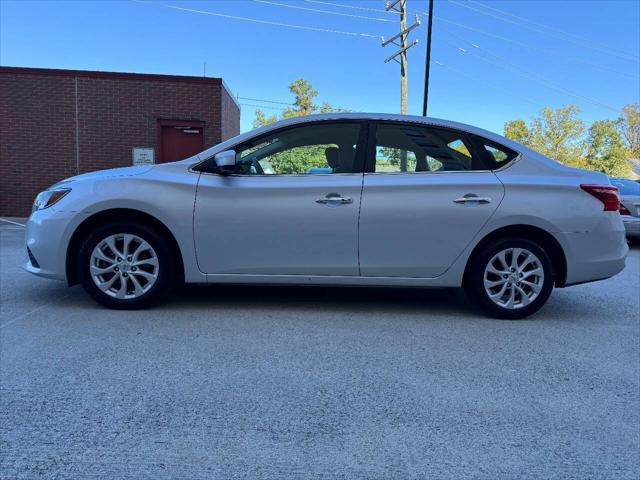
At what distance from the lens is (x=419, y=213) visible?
421cm

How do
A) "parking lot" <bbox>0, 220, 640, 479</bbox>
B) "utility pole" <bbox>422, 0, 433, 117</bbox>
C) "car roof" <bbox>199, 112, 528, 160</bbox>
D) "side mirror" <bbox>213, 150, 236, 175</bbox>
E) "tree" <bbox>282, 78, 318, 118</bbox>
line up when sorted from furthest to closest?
"tree" <bbox>282, 78, 318, 118</bbox> < "utility pole" <bbox>422, 0, 433, 117</bbox> < "car roof" <bbox>199, 112, 528, 160</bbox> < "side mirror" <bbox>213, 150, 236, 175</bbox> < "parking lot" <bbox>0, 220, 640, 479</bbox>

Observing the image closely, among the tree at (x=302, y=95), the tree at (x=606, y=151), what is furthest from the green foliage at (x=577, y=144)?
the tree at (x=302, y=95)

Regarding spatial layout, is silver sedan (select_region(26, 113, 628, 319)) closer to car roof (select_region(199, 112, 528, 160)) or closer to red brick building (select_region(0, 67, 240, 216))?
car roof (select_region(199, 112, 528, 160))

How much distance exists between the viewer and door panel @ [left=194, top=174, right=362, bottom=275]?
4.20m

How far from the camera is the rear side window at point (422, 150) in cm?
437

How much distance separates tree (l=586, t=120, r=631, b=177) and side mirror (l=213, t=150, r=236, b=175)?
56518mm

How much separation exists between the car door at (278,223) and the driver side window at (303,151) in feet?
0.26

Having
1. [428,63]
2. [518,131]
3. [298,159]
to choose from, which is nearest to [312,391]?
[298,159]

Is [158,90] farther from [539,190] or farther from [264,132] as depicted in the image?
[539,190]

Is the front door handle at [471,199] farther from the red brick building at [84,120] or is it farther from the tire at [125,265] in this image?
the red brick building at [84,120]

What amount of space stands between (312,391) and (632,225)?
8.89 m

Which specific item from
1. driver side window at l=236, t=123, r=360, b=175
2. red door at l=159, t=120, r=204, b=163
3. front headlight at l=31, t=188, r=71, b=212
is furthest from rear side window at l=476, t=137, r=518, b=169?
red door at l=159, t=120, r=204, b=163

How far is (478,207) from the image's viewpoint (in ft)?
13.9

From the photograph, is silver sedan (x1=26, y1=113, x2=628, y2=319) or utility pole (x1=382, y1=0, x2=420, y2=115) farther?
utility pole (x1=382, y1=0, x2=420, y2=115)
